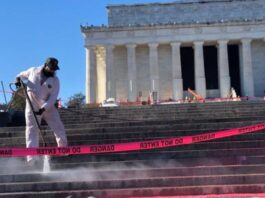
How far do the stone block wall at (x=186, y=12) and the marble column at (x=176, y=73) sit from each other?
3.58 metres

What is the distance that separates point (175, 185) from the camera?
28.0 feet

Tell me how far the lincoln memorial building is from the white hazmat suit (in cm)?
3769

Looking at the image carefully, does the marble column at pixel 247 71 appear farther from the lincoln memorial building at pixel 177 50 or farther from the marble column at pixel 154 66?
Answer: the marble column at pixel 154 66

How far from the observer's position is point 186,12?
51.4 m

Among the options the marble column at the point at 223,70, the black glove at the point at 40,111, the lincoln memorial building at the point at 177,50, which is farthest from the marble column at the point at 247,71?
the black glove at the point at 40,111

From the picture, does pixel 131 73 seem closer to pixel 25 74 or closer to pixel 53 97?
pixel 25 74

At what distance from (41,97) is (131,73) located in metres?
39.6

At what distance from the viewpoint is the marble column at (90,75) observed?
47281 millimetres

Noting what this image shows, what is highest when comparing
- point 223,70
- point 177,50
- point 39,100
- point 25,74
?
point 177,50

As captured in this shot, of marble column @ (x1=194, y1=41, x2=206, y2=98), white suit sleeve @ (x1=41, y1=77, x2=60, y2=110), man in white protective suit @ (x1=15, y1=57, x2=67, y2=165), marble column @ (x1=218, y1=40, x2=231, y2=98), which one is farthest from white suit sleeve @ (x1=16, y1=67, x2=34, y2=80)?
marble column @ (x1=218, y1=40, x2=231, y2=98)

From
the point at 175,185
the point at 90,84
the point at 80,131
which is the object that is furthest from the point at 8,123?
the point at 90,84

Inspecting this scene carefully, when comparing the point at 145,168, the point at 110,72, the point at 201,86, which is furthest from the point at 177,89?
the point at 145,168

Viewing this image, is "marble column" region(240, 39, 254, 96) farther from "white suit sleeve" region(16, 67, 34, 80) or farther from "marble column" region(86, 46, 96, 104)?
"white suit sleeve" region(16, 67, 34, 80)

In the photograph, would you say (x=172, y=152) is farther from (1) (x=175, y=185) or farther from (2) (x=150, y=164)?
(1) (x=175, y=185)
